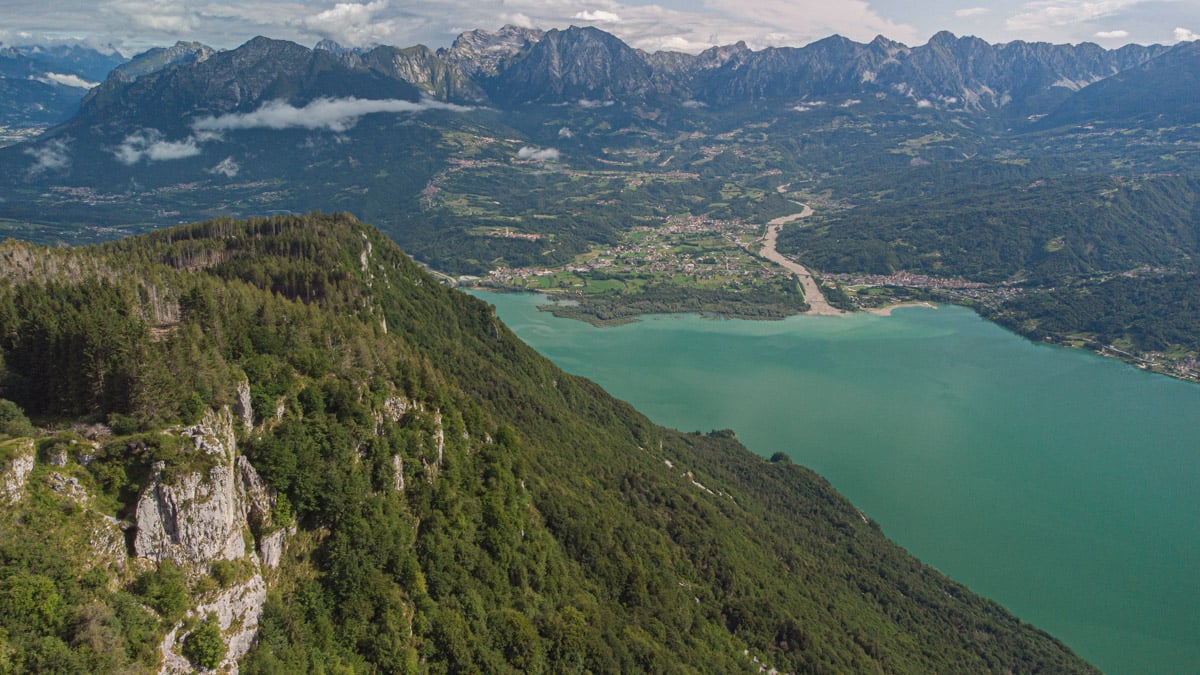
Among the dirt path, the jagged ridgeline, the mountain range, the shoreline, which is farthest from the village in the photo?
the jagged ridgeline

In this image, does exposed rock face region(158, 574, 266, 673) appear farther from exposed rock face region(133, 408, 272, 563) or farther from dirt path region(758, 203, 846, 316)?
dirt path region(758, 203, 846, 316)

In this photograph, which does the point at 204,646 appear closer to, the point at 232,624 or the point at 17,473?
the point at 232,624

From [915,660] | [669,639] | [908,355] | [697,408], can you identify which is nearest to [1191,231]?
[908,355]

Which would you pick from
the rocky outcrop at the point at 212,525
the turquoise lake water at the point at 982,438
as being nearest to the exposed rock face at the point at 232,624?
the rocky outcrop at the point at 212,525

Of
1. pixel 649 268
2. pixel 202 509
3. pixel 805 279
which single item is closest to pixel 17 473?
pixel 202 509

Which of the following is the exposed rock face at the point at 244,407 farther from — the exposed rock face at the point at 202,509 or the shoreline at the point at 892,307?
the shoreline at the point at 892,307
